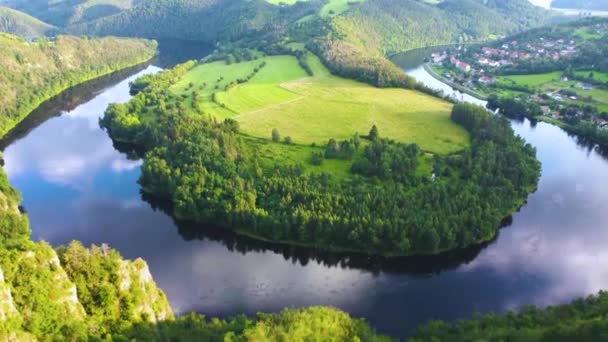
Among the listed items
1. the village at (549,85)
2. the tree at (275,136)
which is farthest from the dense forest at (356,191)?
the village at (549,85)

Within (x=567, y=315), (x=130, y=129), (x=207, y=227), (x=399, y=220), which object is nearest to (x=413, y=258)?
(x=399, y=220)

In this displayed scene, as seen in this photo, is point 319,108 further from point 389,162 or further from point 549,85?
point 549,85

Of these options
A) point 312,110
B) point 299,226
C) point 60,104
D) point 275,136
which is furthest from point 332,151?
point 60,104

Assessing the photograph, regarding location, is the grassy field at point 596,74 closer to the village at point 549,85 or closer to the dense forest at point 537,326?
the village at point 549,85

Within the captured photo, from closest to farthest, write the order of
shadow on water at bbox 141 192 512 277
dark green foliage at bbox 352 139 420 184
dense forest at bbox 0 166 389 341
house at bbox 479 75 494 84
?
dense forest at bbox 0 166 389 341 → shadow on water at bbox 141 192 512 277 → dark green foliage at bbox 352 139 420 184 → house at bbox 479 75 494 84

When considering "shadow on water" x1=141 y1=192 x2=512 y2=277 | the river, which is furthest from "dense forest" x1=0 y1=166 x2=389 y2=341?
"shadow on water" x1=141 y1=192 x2=512 y2=277

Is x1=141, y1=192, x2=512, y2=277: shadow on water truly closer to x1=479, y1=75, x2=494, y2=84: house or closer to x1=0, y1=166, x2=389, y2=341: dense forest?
x1=0, y1=166, x2=389, y2=341: dense forest
